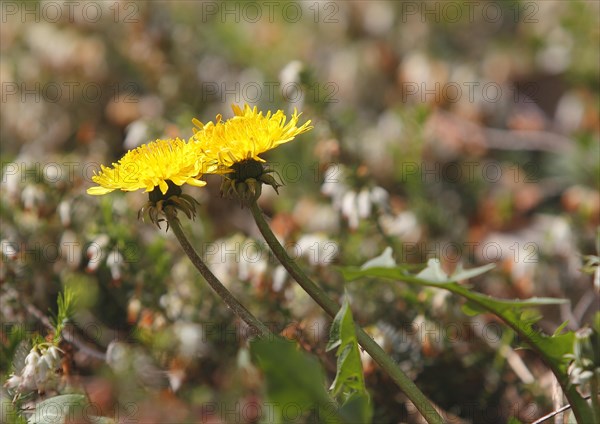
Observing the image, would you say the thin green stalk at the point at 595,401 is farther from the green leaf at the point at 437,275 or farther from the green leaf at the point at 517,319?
the green leaf at the point at 437,275

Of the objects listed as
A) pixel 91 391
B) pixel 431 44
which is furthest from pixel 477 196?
pixel 91 391

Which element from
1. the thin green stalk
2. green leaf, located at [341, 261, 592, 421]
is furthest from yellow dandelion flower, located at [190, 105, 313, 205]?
the thin green stalk

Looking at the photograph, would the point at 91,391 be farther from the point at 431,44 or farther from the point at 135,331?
the point at 431,44

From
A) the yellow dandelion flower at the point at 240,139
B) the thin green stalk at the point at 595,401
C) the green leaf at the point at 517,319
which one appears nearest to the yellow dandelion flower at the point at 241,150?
the yellow dandelion flower at the point at 240,139

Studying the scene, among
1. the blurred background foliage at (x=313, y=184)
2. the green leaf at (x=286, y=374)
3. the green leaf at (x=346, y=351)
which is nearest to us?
the green leaf at (x=286, y=374)

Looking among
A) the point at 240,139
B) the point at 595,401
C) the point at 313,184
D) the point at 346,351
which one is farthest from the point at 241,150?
the point at 313,184
